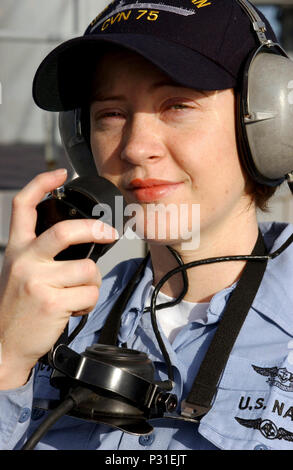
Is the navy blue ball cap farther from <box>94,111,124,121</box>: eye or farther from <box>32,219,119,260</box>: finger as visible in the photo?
<box>32,219,119,260</box>: finger

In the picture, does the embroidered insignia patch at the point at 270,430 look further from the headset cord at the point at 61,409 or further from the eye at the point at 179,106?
the eye at the point at 179,106

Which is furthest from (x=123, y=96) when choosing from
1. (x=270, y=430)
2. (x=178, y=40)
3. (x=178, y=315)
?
(x=270, y=430)

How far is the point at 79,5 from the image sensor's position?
12.1 ft

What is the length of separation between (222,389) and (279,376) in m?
0.13

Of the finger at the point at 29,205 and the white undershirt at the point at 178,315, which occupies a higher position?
the finger at the point at 29,205

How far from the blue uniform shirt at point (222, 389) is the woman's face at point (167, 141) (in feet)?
0.79

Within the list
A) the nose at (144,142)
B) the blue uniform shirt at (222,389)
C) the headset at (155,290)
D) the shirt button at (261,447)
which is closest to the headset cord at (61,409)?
the headset at (155,290)

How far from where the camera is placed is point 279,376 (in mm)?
1516

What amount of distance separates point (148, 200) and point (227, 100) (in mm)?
276

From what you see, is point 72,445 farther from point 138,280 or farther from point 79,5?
point 79,5

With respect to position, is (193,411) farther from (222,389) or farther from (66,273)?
(66,273)

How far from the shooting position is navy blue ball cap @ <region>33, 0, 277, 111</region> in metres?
1.47

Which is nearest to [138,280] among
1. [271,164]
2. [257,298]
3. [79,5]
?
[257,298]

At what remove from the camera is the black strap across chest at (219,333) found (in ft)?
4.95
